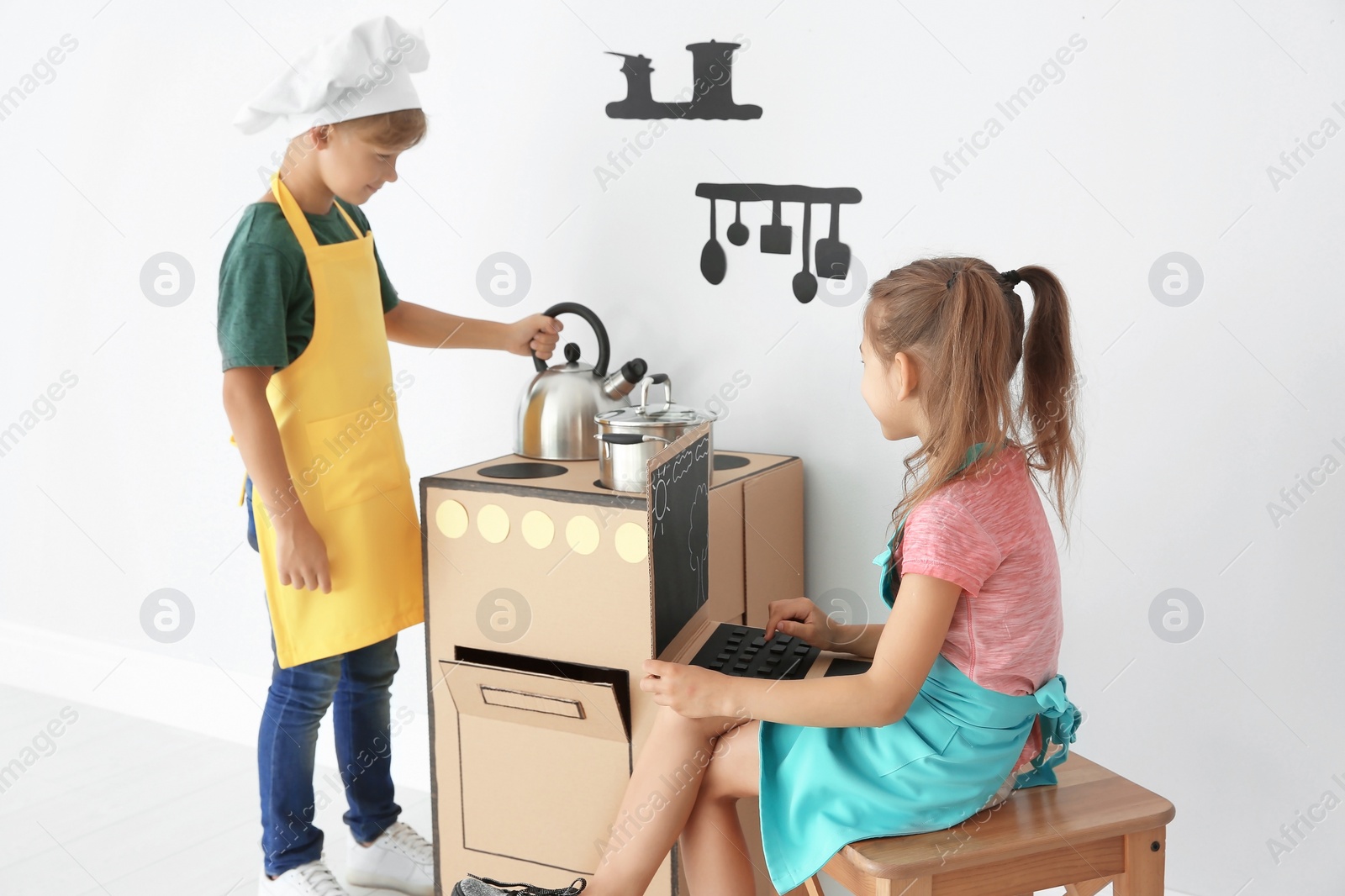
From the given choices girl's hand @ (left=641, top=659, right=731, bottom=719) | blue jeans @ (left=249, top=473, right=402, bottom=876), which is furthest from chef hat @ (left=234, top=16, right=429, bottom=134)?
girl's hand @ (left=641, top=659, right=731, bottom=719)

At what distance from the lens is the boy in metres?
1.43

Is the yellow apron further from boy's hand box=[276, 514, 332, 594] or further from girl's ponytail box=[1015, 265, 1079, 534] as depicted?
girl's ponytail box=[1015, 265, 1079, 534]

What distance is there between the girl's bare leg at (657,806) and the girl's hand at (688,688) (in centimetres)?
7

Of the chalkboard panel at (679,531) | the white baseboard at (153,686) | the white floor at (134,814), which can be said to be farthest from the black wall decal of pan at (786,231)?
the white baseboard at (153,686)

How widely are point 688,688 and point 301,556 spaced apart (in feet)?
2.03

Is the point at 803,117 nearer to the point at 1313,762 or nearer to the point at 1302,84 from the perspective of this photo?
the point at 1302,84

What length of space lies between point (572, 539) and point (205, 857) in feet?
3.12

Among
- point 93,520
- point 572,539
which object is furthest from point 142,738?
point 572,539

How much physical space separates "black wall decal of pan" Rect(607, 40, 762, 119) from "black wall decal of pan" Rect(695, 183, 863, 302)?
0.11m

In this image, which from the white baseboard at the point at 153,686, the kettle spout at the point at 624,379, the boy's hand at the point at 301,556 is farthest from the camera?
the white baseboard at the point at 153,686

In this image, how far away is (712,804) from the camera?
1.25 meters

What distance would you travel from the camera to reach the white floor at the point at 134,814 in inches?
70.9

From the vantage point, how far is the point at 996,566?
109cm

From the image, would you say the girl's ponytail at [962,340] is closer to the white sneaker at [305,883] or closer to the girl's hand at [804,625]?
the girl's hand at [804,625]
